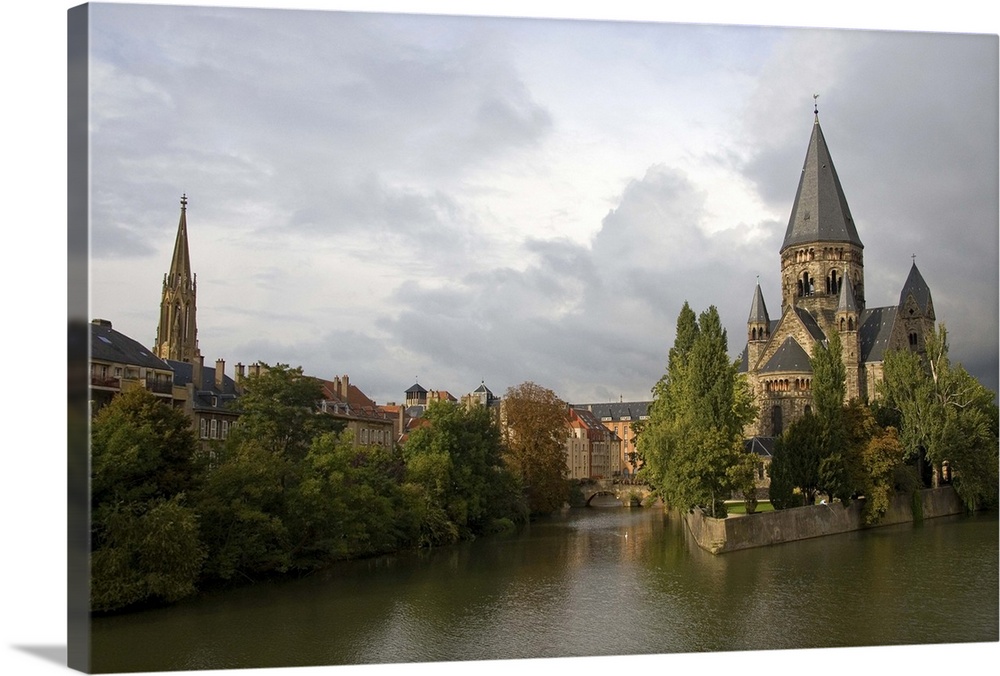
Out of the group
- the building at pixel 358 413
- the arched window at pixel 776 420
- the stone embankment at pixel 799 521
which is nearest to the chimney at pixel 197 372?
the building at pixel 358 413

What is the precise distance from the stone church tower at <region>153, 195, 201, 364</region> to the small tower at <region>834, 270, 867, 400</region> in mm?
39957

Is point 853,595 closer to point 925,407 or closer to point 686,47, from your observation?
point 686,47

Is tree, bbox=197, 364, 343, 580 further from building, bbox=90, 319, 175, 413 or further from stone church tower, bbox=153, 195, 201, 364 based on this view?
stone church tower, bbox=153, 195, 201, 364

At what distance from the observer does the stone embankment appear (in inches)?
1224

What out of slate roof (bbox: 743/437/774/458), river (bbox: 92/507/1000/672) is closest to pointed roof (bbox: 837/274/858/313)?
slate roof (bbox: 743/437/774/458)

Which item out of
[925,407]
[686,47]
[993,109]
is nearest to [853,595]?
[993,109]

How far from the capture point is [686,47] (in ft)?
58.4

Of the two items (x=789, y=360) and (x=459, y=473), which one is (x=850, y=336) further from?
(x=459, y=473)

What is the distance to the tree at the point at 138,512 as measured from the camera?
2014 centimetres

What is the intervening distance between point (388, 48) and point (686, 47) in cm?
541

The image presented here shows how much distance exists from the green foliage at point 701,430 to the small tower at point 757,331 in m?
28.4

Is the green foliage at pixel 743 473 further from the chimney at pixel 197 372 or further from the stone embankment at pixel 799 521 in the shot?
the chimney at pixel 197 372

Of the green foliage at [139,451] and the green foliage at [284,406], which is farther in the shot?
the green foliage at [284,406]

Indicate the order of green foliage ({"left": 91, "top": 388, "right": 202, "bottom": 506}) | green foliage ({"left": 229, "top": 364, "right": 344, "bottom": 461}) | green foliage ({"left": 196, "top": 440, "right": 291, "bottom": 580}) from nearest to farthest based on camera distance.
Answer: green foliage ({"left": 91, "top": 388, "right": 202, "bottom": 506}) < green foliage ({"left": 196, "top": 440, "right": 291, "bottom": 580}) < green foliage ({"left": 229, "top": 364, "right": 344, "bottom": 461})
